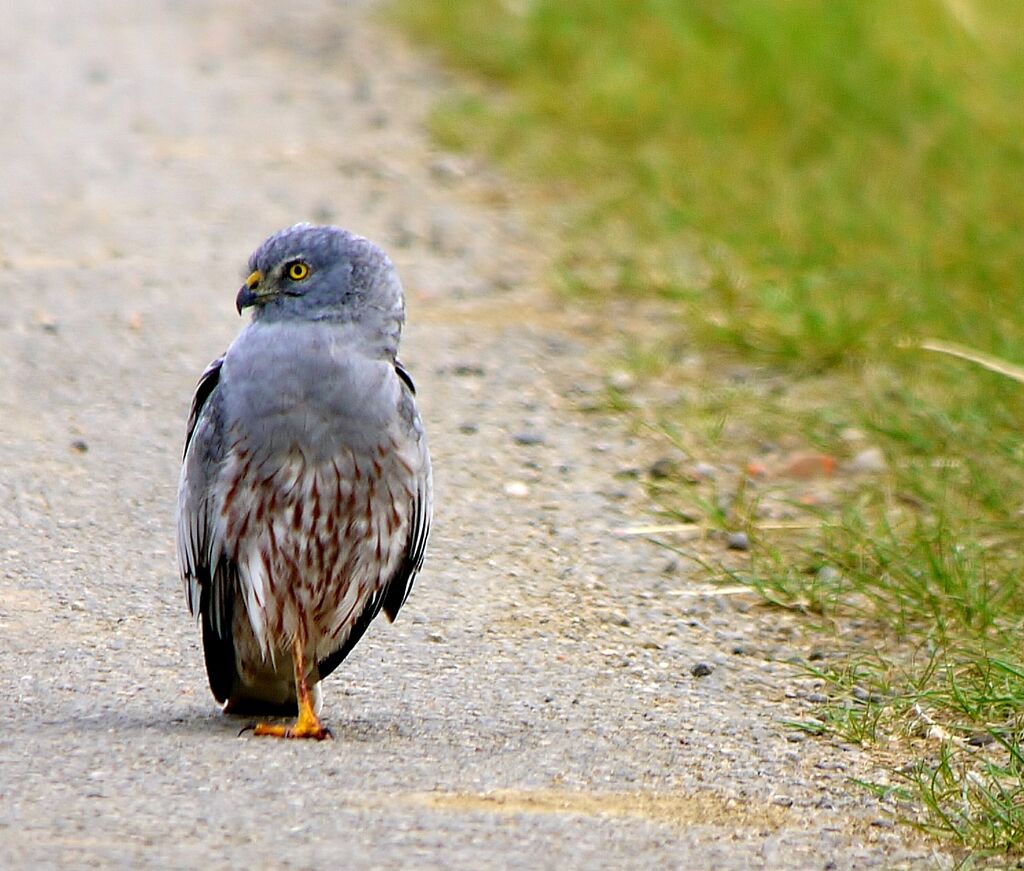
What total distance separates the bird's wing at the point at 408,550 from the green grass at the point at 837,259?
1071 mm

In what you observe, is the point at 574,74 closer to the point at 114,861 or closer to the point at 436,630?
the point at 436,630

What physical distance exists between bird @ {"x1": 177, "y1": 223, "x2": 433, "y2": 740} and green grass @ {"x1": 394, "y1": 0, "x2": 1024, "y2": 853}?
1193 millimetres

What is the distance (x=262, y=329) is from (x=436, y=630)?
1040mm

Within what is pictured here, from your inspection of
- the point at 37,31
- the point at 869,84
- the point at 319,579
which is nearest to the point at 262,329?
the point at 319,579

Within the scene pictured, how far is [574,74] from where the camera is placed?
1035cm

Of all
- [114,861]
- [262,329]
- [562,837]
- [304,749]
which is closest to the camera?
[114,861]

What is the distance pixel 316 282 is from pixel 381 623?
3.63ft

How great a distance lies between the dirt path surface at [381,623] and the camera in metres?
3.84

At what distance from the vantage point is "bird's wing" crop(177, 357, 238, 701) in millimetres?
4516

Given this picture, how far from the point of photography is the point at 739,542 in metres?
5.98

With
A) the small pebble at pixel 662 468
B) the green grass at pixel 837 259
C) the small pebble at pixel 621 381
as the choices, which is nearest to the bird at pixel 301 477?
the green grass at pixel 837 259

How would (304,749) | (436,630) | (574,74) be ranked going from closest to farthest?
(304,749)
(436,630)
(574,74)

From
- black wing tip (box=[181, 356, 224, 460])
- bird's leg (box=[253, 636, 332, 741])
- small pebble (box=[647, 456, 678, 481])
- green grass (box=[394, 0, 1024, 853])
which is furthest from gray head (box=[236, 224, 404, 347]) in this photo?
small pebble (box=[647, 456, 678, 481])

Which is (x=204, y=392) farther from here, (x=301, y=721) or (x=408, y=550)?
(x=301, y=721)
